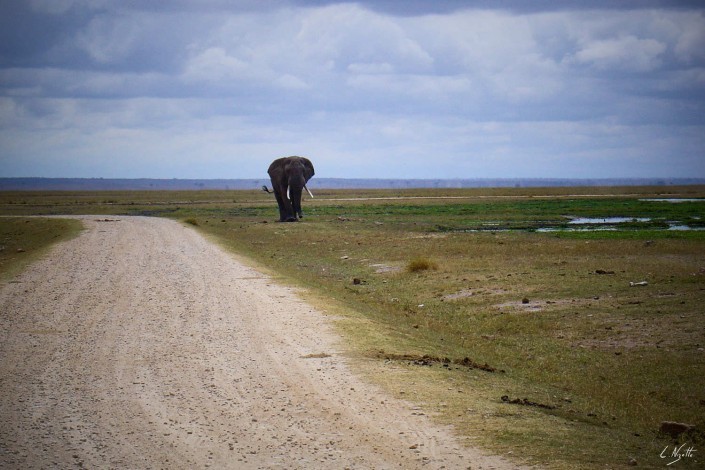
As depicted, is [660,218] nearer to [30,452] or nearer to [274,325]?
[274,325]

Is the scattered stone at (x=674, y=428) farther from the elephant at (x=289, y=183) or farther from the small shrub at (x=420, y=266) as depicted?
the elephant at (x=289, y=183)

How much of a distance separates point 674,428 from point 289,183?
1441 inches

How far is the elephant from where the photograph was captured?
144 ft

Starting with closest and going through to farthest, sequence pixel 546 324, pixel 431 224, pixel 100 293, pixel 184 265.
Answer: pixel 546 324, pixel 100 293, pixel 184 265, pixel 431 224

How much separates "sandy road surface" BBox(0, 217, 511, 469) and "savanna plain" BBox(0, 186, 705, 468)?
2.34 feet

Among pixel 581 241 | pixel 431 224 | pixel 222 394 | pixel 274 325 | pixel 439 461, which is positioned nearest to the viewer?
pixel 439 461

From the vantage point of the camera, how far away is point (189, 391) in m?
9.07

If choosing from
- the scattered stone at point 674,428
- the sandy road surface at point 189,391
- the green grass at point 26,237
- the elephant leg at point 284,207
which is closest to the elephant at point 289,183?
the elephant leg at point 284,207

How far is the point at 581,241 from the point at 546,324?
1475 cm

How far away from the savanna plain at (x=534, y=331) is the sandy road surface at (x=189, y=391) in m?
0.71

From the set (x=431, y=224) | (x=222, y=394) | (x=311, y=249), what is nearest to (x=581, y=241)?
(x=311, y=249)

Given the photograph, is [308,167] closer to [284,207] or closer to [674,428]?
[284,207]

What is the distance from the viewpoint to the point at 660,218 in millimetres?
43938

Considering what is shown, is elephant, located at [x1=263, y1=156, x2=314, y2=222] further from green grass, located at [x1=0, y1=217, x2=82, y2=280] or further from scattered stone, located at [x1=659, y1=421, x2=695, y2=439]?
scattered stone, located at [x1=659, y1=421, x2=695, y2=439]
